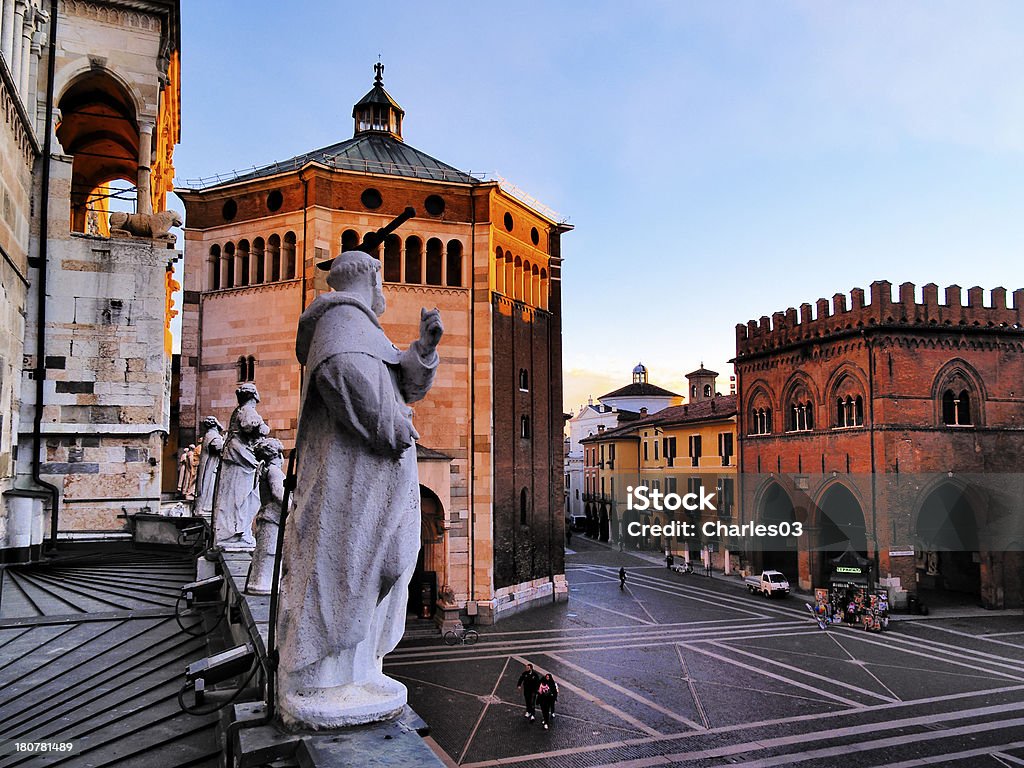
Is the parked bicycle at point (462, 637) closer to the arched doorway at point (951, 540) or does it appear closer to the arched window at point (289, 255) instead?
the arched window at point (289, 255)

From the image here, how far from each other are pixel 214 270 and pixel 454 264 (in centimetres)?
918

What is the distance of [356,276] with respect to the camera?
143 inches

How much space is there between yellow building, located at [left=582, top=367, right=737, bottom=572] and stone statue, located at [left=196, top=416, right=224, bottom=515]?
105ft

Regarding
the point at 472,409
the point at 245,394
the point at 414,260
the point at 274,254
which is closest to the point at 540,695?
the point at 245,394

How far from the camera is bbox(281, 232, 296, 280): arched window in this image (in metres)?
27.1

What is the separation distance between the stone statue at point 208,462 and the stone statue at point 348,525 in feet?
24.9

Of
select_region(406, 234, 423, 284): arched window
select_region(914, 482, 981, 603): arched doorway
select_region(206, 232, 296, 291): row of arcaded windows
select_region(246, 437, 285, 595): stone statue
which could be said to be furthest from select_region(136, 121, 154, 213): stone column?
select_region(914, 482, 981, 603): arched doorway

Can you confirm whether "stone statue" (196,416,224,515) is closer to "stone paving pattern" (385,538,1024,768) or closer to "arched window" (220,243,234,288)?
"stone paving pattern" (385,538,1024,768)

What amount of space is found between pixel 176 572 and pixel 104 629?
341 centimetres

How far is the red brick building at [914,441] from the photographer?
97.6 feet

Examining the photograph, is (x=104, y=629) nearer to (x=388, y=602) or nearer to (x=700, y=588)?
(x=388, y=602)

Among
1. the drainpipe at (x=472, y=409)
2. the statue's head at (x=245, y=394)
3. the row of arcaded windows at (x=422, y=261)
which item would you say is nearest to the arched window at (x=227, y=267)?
the row of arcaded windows at (x=422, y=261)

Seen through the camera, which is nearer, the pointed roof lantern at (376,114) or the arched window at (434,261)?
the arched window at (434,261)

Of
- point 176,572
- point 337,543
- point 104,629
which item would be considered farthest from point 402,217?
point 176,572
